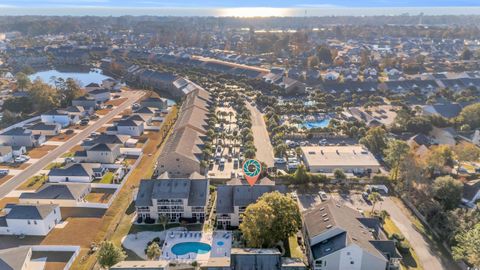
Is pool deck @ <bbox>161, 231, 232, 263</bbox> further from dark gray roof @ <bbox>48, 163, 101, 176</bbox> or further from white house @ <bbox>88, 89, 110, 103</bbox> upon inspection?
white house @ <bbox>88, 89, 110, 103</bbox>

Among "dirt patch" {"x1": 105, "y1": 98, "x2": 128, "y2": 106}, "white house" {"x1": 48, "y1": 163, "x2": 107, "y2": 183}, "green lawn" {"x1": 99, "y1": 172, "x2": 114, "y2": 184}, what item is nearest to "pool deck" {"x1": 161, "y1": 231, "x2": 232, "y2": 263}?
"green lawn" {"x1": 99, "y1": 172, "x2": 114, "y2": 184}

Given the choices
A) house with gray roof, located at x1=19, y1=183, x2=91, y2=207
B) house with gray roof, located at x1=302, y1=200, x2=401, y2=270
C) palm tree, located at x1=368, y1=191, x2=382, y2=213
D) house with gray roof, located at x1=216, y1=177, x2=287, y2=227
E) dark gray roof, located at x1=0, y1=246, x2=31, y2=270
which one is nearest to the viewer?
dark gray roof, located at x1=0, y1=246, x2=31, y2=270

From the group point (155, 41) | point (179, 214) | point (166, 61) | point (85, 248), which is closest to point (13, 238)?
point (85, 248)

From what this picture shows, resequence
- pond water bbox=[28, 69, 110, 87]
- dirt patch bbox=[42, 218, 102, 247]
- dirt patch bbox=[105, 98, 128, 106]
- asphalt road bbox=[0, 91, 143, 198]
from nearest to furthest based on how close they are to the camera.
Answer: dirt patch bbox=[42, 218, 102, 247] → asphalt road bbox=[0, 91, 143, 198] → dirt patch bbox=[105, 98, 128, 106] → pond water bbox=[28, 69, 110, 87]

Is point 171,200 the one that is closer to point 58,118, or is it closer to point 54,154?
point 54,154

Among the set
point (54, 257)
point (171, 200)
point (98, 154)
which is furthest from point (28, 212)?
point (98, 154)

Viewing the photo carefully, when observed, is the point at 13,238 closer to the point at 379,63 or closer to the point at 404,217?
the point at 404,217
